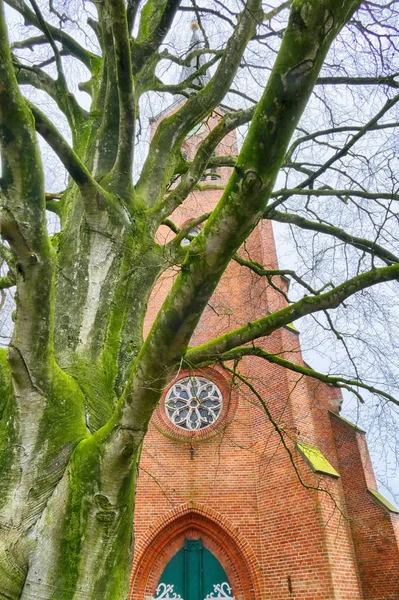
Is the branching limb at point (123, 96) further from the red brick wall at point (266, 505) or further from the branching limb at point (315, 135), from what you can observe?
the red brick wall at point (266, 505)

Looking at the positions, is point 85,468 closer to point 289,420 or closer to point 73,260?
point 73,260

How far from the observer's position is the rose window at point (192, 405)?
31.7ft

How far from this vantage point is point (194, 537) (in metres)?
8.46

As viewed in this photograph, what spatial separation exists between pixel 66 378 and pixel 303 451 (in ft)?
20.0

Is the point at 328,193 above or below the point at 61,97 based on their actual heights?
below

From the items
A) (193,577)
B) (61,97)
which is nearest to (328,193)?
(61,97)

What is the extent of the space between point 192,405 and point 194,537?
251cm

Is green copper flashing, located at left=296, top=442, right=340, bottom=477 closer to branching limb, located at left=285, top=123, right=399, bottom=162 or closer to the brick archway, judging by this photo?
the brick archway

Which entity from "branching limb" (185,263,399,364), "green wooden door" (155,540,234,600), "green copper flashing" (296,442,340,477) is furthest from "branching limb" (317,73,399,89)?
"green wooden door" (155,540,234,600)

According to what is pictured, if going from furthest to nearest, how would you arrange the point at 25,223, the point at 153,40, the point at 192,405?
1. the point at 192,405
2. the point at 153,40
3. the point at 25,223

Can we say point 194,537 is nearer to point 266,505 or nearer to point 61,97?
point 266,505

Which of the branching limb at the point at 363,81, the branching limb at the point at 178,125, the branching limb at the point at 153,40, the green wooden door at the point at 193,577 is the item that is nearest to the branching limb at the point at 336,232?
the branching limb at the point at 178,125

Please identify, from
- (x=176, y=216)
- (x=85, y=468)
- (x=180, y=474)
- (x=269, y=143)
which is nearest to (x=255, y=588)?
(x=180, y=474)

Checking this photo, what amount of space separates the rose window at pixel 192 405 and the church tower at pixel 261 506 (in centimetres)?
2
